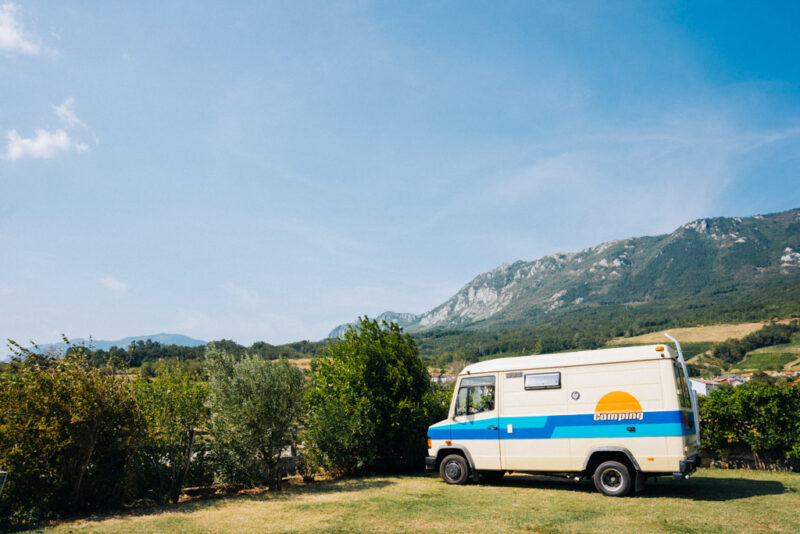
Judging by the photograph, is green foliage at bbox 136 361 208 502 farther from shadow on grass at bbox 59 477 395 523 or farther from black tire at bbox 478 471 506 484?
black tire at bbox 478 471 506 484

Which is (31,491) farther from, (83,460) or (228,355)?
(228,355)

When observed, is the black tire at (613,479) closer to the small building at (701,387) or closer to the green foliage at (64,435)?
the small building at (701,387)

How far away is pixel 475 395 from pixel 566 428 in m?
2.48

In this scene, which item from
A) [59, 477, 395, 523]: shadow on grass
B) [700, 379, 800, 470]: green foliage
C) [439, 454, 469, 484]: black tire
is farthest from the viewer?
[439, 454, 469, 484]: black tire

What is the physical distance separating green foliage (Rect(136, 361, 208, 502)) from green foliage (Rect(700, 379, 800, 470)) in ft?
46.2

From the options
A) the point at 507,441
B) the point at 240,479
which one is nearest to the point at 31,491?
the point at 240,479

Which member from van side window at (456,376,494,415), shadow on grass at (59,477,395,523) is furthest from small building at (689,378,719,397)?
shadow on grass at (59,477,395,523)

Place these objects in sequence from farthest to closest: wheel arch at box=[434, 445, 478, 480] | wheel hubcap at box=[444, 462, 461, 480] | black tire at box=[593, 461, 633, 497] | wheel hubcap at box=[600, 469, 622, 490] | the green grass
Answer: the green grass, wheel hubcap at box=[444, 462, 461, 480], wheel arch at box=[434, 445, 478, 480], wheel hubcap at box=[600, 469, 622, 490], black tire at box=[593, 461, 633, 497]

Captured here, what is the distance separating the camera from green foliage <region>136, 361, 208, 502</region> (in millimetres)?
11039

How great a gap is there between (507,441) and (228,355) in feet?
27.4

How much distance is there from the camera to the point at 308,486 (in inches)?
521

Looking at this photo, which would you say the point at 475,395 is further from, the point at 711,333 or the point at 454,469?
the point at 711,333

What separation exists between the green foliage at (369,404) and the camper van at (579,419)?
3.10 metres

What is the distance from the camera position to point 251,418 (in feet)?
39.7
